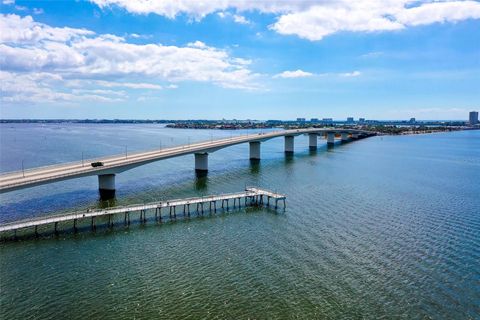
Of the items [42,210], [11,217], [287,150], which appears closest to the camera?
[11,217]

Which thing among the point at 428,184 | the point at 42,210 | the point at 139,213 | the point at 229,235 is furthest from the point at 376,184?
the point at 42,210

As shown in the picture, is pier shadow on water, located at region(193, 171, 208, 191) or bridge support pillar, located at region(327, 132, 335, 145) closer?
pier shadow on water, located at region(193, 171, 208, 191)

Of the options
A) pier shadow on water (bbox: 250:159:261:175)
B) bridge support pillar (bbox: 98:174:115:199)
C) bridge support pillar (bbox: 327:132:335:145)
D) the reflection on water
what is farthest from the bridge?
bridge support pillar (bbox: 327:132:335:145)

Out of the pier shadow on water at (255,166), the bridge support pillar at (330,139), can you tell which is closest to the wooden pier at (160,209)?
the pier shadow on water at (255,166)

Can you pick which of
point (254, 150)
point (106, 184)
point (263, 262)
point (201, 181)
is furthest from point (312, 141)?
point (263, 262)

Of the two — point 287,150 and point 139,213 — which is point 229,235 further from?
point 287,150

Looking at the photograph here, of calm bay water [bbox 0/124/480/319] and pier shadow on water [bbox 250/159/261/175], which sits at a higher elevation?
pier shadow on water [bbox 250/159/261/175]

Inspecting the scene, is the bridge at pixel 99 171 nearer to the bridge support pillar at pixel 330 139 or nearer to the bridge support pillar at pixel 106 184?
the bridge support pillar at pixel 106 184

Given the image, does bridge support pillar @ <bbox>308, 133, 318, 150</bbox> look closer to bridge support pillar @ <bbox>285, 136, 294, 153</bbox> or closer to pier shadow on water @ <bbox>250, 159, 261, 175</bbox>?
bridge support pillar @ <bbox>285, 136, 294, 153</bbox>
